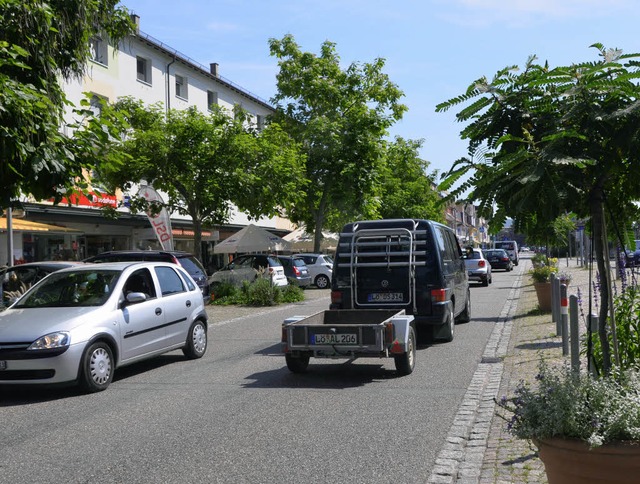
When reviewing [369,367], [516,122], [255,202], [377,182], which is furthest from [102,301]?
[377,182]

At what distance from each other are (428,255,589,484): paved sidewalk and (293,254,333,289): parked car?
19.9 metres

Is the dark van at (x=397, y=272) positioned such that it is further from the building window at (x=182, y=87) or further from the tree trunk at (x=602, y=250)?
the building window at (x=182, y=87)

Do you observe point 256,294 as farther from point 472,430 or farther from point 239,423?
point 472,430

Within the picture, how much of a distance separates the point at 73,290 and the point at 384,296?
500 centimetres

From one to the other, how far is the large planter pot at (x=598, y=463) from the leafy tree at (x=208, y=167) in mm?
19857

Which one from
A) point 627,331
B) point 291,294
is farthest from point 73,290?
point 291,294

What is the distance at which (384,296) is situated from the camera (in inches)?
490

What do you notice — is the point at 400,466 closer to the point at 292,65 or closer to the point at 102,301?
the point at 102,301

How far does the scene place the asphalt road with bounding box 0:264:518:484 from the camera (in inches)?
221

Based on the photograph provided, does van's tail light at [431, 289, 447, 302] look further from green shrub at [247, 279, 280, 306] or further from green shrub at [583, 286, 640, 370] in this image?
green shrub at [247, 279, 280, 306]

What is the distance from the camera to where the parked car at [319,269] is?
112 feet

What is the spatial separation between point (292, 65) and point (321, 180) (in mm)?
5624

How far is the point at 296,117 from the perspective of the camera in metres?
36.0

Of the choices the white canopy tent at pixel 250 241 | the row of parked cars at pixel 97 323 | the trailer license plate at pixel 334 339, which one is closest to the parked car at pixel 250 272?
the white canopy tent at pixel 250 241
